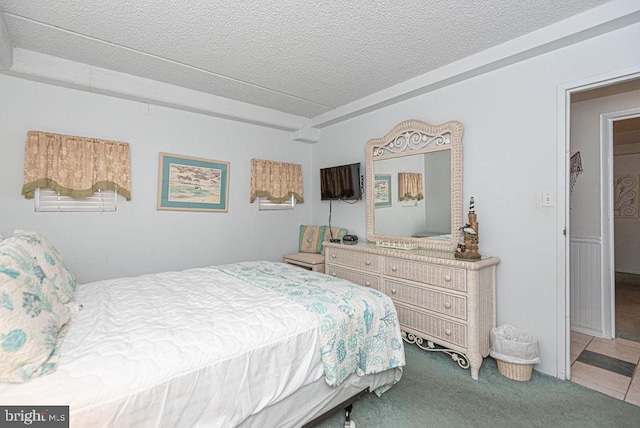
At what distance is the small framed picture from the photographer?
3.43 metres

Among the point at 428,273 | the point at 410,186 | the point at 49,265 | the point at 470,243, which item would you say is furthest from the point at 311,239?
the point at 49,265

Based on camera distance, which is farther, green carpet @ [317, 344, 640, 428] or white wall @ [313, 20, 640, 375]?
white wall @ [313, 20, 640, 375]

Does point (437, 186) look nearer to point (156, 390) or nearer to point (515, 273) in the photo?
point (515, 273)

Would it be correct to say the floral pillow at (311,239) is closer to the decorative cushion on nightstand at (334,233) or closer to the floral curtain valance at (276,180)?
the decorative cushion on nightstand at (334,233)

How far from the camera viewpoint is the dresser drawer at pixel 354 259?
9.89 feet

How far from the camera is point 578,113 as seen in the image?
3.04 meters

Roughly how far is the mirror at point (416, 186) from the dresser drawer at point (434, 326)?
0.66 meters

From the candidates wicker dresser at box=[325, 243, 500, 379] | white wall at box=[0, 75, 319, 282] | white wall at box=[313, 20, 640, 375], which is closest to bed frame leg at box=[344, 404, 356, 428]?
wicker dresser at box=[325, 243, 500, 379]

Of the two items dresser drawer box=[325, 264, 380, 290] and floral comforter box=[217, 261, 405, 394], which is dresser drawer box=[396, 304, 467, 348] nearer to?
dresser drawer box=[325, 264, 380, 290]

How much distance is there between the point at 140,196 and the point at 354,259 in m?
2.37

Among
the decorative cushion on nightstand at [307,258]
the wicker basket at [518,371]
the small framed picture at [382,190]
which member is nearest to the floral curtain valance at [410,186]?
the small framed picture at [382,190]

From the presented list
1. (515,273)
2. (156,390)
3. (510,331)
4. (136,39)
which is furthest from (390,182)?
(156,390)

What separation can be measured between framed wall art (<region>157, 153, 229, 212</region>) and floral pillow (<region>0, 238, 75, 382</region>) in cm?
196

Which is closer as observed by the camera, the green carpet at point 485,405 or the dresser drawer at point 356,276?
the green carpet at point 485,405
